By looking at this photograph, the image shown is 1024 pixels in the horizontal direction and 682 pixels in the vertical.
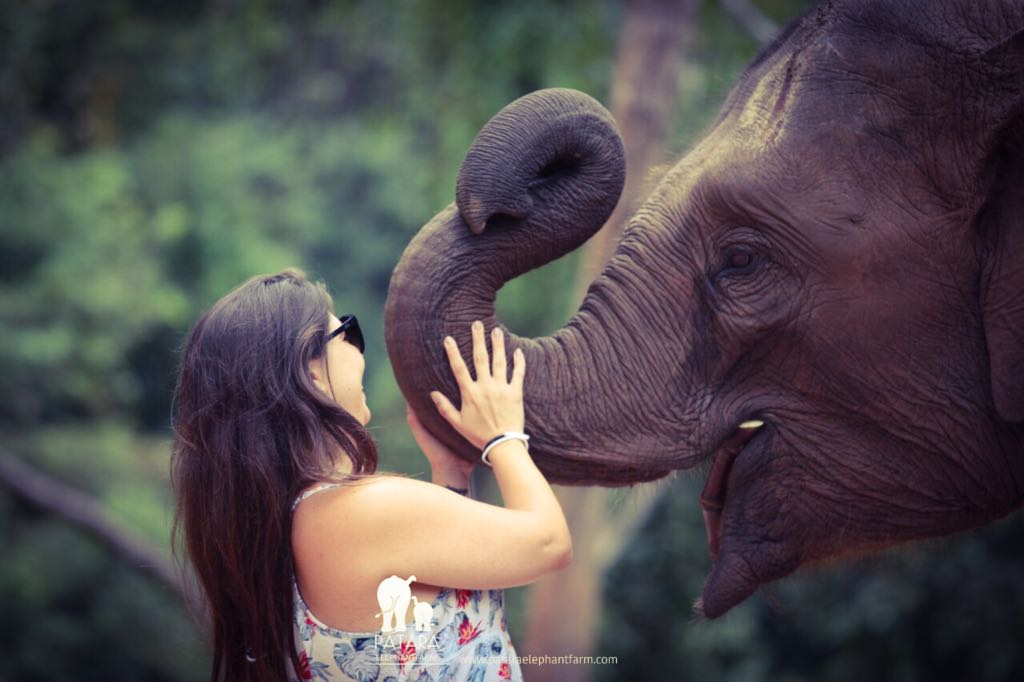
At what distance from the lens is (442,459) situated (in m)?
2.46

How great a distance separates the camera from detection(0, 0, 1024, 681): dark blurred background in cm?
766

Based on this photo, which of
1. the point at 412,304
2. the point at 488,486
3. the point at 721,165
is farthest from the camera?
the point at 488,486

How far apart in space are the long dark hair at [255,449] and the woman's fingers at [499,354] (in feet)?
0.93

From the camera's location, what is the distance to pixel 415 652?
2.11 metres

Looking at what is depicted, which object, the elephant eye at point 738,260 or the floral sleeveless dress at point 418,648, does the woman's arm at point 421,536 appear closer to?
the floral sleeveless dress at point 418,648

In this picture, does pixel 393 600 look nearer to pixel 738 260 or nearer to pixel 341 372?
pixel 341 372

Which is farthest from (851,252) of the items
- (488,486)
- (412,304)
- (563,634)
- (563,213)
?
(488,486)

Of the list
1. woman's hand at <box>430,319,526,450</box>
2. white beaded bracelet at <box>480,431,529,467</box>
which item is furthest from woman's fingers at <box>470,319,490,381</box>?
white beaded bracelet at <box>480,431,529,467</box>

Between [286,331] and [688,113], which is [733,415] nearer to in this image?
[286,331]

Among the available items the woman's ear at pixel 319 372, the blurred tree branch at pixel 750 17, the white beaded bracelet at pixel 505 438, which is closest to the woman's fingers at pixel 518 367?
the white beaded bracelet at pixel 505 438

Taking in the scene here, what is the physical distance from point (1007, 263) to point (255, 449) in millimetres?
1482

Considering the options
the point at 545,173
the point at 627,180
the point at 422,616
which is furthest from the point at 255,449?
the point at 627,180

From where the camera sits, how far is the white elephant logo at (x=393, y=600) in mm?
2080

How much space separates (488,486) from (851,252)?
25.0 feet
